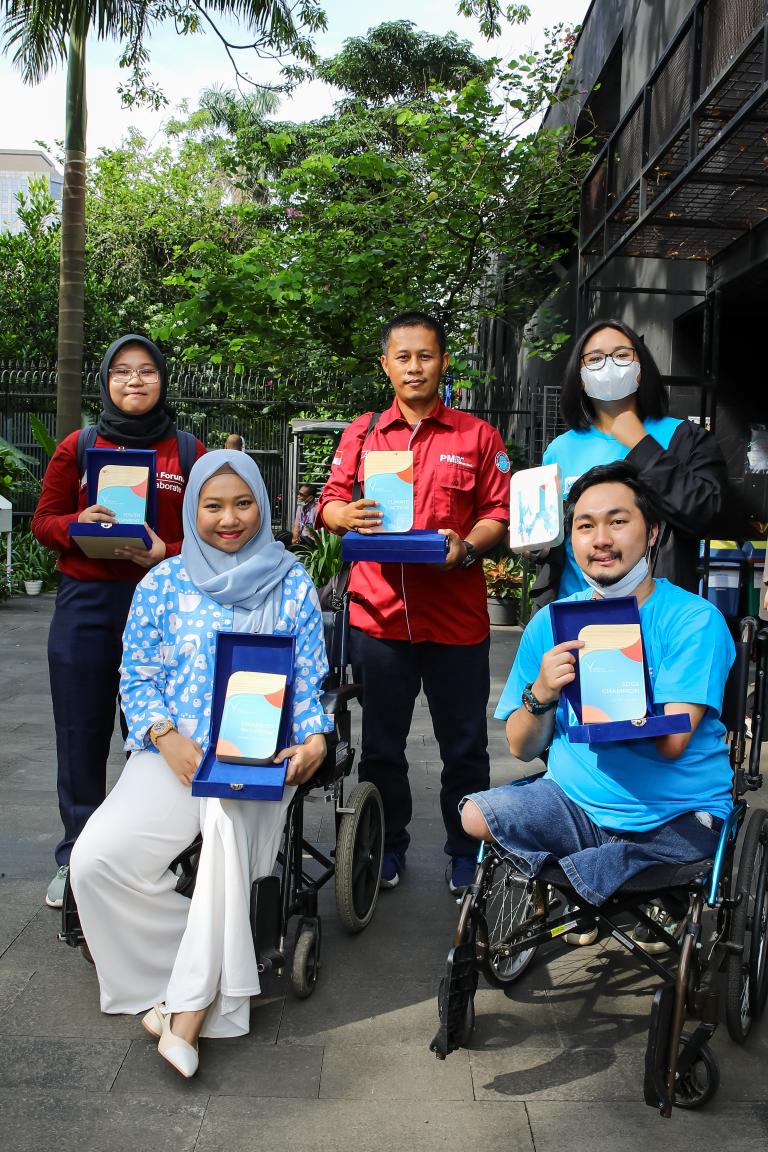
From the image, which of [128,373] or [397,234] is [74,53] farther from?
[128,373]

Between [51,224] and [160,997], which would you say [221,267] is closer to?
[160,997]

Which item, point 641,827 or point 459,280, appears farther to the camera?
point 459,280

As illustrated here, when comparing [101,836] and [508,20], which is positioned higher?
[508,20]

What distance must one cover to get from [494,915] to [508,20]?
1138 centimetres

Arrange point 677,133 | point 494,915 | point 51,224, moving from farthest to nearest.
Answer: point 51,224
point 677,133
point 494,915

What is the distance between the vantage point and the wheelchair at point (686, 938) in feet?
8.24


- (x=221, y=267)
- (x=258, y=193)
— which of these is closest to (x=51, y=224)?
(x=258, y=193)

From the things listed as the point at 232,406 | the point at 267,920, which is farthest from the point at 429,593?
the point at 232,406

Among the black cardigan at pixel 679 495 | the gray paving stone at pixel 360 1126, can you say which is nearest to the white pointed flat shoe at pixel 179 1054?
the gray paving stone at pixel 360 1126

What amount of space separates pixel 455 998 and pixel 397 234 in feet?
32.7

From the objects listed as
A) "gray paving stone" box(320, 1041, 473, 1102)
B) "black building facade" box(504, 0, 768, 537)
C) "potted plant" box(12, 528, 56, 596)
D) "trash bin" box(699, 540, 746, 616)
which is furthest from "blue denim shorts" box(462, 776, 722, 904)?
"potted plant" box(12, 528, 56, 596)

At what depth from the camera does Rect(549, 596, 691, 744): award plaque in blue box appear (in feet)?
9.25

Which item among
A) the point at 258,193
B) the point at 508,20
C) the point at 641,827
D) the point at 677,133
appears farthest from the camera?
the point at 258,193

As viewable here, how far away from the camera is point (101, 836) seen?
3.06m
